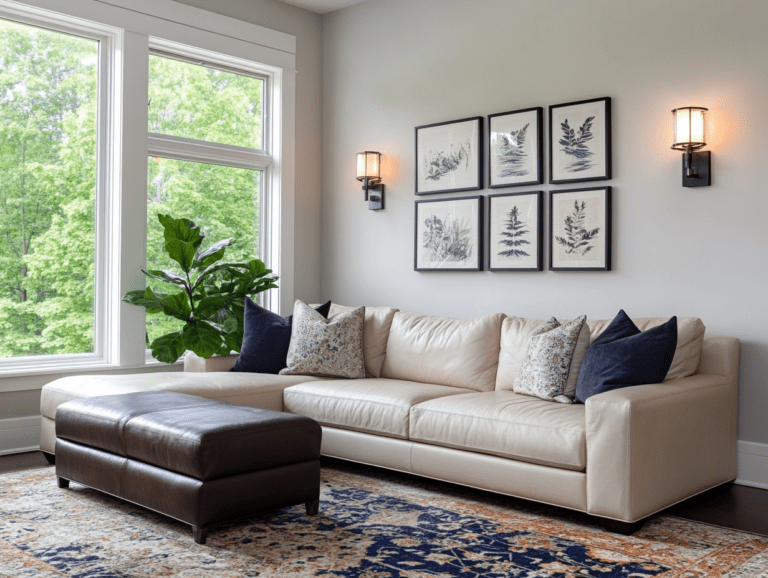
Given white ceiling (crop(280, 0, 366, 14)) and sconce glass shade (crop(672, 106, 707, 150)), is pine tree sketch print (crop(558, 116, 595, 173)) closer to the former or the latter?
sconce glass shade (crop(672, 106, 707, 150))

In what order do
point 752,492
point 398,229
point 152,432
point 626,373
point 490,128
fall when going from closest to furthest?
point 152,432 → point 626,373 → point 752,492 → point 490,128 → point 398,229

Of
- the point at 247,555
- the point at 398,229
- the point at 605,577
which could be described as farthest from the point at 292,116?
the point at 605,577

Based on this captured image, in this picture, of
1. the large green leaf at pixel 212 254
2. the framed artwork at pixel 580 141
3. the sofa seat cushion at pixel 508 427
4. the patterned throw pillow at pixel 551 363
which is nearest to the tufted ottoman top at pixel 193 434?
the sofa seat cushion at pixel 508 427

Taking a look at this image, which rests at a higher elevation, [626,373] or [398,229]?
[398,229]

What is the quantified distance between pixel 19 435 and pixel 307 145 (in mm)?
2973

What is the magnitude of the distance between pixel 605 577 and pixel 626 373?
1.05 metres

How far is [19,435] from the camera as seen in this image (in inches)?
178

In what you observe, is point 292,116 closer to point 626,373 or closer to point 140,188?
point 140,188

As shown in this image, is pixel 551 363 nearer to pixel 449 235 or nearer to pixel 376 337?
pixel 376 337

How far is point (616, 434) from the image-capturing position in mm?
2963

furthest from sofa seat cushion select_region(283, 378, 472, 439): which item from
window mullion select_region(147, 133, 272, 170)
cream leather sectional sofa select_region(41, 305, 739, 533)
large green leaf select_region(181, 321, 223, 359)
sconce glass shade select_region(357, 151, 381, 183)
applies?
window mullion select_region(147, 133, 272, 170)

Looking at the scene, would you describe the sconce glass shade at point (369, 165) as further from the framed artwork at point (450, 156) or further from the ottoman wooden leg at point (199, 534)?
the ottoman wooden leg at point (199, 534)

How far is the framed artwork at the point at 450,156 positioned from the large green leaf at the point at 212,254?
1.39m

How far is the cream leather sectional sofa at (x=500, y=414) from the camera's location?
119 inches
